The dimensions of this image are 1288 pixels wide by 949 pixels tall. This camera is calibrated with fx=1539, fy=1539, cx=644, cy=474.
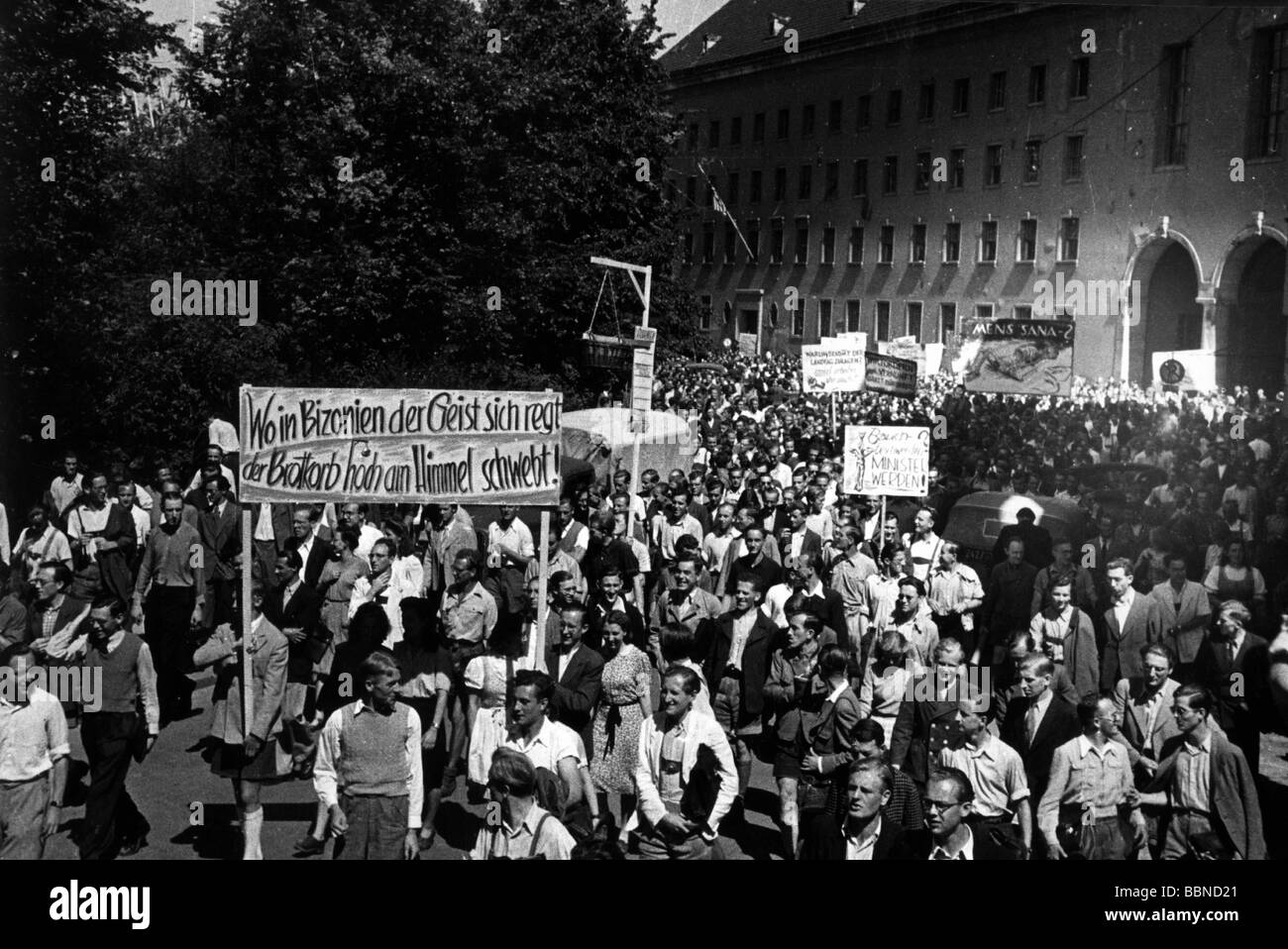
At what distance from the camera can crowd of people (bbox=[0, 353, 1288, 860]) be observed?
7195 millimetres

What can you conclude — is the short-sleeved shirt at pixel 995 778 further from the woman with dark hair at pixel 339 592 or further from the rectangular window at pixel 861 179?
the rectangular window at pixel 861 179

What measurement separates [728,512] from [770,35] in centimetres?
561

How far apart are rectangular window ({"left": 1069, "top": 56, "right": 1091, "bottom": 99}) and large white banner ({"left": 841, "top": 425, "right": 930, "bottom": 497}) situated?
5733 millimetres

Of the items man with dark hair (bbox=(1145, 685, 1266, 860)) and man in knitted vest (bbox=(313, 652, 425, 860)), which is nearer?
man in knitted vest (bbox=(313, 652, 425, 860))

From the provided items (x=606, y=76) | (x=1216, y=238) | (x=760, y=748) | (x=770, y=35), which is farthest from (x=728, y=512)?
(x=1216, y=238)

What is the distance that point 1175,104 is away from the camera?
21.3 meters

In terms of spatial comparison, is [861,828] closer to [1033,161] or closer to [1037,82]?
[1037,82]

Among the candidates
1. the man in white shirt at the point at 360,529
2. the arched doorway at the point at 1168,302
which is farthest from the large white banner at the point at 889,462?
the arched doorway at the point at 1168,302

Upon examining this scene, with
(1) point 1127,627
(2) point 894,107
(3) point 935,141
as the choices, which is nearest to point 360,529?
(1) point 1127,627

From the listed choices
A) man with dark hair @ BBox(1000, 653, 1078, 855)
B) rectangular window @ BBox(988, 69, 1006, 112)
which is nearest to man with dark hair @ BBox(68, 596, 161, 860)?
man with dark hair @ BBox(1000, 653, 1078, 855)

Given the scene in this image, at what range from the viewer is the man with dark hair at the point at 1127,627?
9.88m

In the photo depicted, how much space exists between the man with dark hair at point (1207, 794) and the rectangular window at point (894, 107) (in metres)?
8.92

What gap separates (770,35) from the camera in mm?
16031

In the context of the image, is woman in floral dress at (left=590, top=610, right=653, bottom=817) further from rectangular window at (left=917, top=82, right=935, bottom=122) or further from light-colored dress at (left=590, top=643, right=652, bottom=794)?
rectangular window at (left=917, top=82, right=935, bottom=122)
